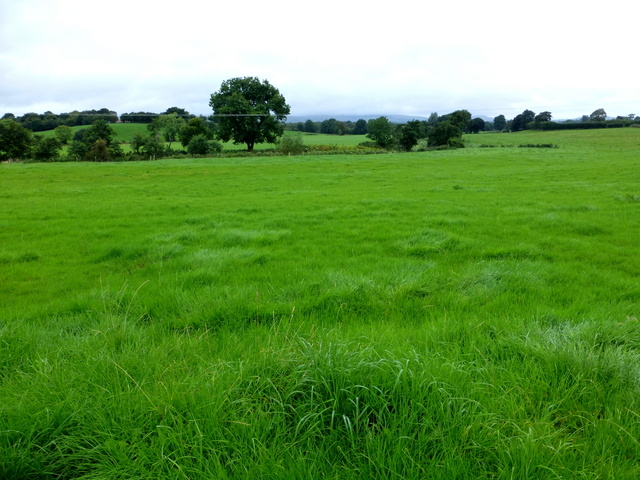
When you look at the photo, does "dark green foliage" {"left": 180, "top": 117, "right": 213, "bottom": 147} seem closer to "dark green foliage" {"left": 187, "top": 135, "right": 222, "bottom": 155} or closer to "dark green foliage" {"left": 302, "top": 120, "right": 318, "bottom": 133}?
"dark green foliage" {"left": 187, "top": 135, "right": 222, "bottom": 155}

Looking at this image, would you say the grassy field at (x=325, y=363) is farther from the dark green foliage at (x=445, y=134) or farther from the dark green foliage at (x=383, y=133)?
the dark green foliage at (x=445, y=134)

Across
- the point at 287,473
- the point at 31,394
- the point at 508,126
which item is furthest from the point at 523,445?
the point at 508,126

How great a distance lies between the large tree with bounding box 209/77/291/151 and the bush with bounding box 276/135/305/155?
182 inches

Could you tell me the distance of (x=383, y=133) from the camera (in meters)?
81.4

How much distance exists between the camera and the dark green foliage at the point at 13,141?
61844 millimetres

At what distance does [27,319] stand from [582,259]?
8.47m

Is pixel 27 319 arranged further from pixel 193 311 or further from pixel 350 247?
pixel 350 247

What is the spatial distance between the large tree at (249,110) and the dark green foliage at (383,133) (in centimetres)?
2652

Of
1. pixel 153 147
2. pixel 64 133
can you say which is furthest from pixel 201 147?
pixel 64 133

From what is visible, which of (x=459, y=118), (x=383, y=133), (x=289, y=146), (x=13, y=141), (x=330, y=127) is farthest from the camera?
(x=330, y=127)

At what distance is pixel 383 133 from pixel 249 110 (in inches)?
1357

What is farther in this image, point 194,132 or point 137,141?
point 194,132

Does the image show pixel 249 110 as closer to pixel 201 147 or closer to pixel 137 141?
pixel 201 147

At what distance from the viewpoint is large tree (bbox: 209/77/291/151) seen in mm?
59969
